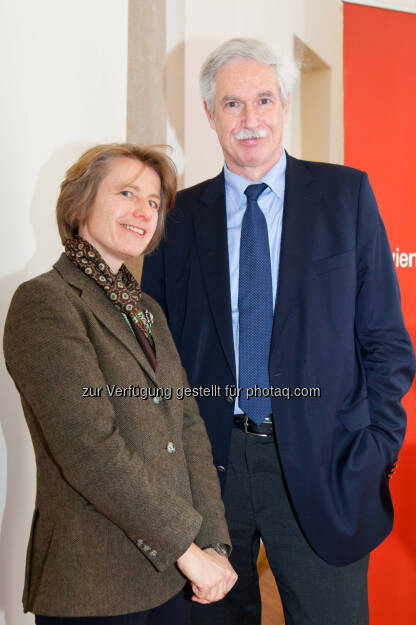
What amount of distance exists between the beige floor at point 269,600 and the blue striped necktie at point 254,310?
5.48ft

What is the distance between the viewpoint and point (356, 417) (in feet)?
5.76

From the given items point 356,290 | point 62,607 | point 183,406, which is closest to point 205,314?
point 183,406

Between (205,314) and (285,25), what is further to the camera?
(285,25)

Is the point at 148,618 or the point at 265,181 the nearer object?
the point at 148,618

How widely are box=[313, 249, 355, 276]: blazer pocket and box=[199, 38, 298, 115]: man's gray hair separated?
0.55m

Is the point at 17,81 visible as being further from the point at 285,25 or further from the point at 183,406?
the point at 285,25

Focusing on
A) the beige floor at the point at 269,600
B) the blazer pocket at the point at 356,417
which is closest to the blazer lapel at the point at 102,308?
the blazer pocket at the point at 356,417

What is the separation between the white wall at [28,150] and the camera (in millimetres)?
1848

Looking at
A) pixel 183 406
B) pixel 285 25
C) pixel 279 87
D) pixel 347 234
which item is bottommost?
pixel 183 406

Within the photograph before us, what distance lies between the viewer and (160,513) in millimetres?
1271

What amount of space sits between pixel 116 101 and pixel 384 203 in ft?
3.77

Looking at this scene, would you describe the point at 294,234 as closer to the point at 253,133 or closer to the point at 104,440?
the point at 253,133

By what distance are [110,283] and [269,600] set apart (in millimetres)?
2269

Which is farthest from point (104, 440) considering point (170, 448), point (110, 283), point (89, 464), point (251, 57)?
point (251, 57)
